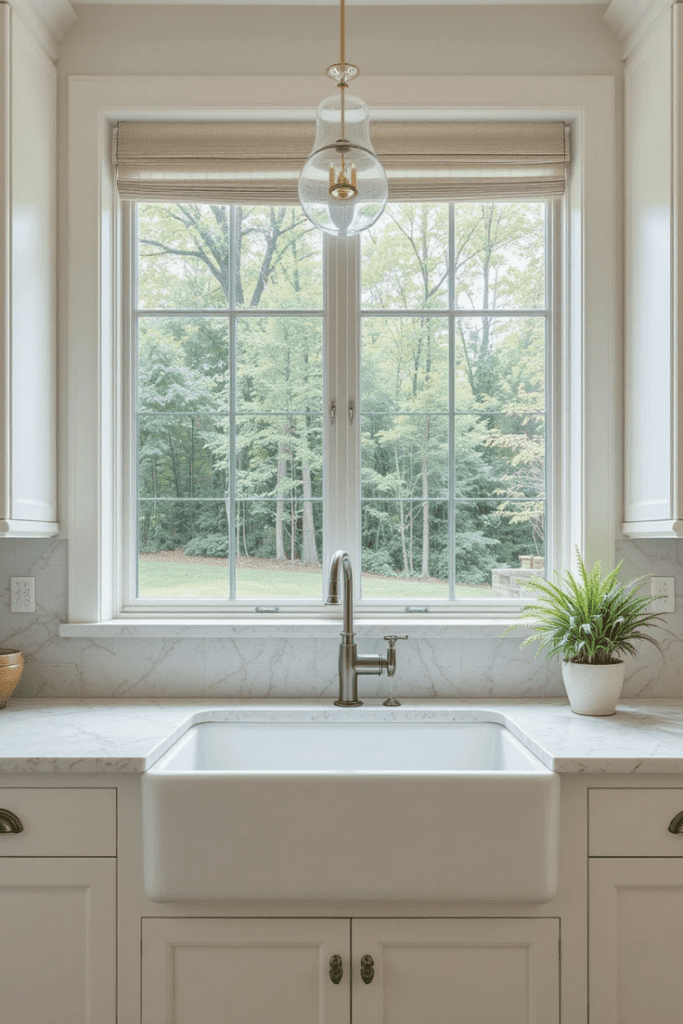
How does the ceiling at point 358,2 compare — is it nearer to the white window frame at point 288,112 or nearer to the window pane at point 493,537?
the white window frame at point 288,112

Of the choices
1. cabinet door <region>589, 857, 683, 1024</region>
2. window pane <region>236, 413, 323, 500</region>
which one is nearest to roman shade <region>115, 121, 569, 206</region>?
window pane <region>236, 413, 323, 500</region>

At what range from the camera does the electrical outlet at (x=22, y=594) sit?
2.08 metres

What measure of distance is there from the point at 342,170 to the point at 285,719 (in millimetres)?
1297

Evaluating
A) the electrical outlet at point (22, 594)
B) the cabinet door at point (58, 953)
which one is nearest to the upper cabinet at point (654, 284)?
the cabinet door at point (58, 953)

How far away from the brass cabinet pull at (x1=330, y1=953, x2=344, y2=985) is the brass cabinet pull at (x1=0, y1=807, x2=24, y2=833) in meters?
0.67

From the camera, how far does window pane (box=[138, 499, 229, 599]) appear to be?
2.23 meters

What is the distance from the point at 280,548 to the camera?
2.23 meters

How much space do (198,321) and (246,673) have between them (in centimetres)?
104

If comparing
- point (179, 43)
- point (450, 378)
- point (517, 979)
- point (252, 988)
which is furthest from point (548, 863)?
point (179, 43)

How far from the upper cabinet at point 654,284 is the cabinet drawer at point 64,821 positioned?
141 cm

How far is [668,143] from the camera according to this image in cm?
181

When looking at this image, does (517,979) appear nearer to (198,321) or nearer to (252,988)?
(252,988)

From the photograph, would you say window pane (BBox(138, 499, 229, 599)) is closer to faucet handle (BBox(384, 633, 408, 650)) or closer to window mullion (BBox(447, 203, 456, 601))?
faucet handle (BBox(384, 633, 408, 650))

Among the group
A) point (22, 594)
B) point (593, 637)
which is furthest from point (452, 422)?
point (22, 594)
